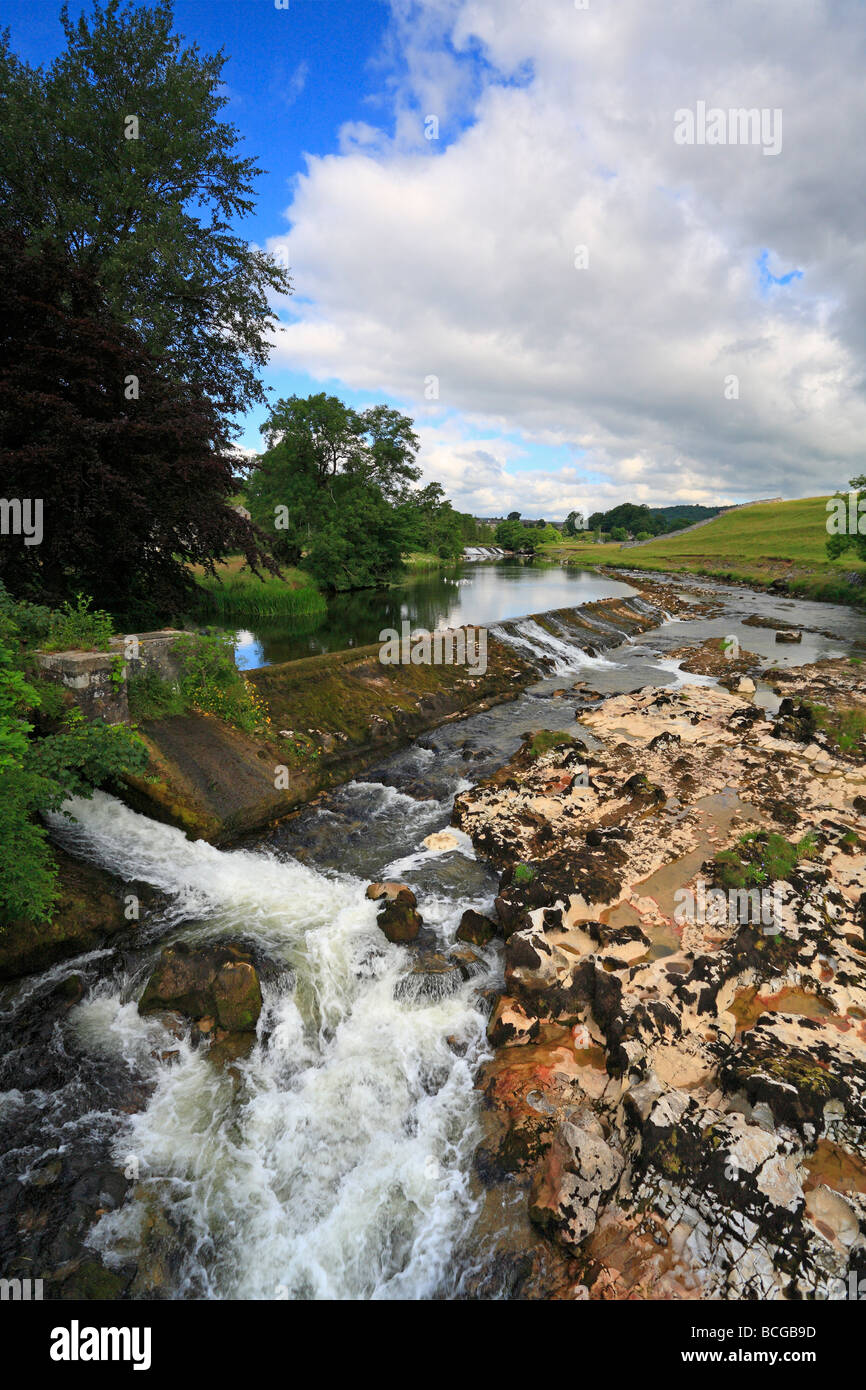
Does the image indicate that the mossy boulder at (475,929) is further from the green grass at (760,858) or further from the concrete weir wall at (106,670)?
the concrete weir wall at (106,670)

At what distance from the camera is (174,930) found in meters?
7.10

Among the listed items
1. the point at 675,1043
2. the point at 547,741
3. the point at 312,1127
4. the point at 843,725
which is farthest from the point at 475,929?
the point at 843,725

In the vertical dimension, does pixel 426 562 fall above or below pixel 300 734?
above

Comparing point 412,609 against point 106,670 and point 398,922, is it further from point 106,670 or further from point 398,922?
point 398,922

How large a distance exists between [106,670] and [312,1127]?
7170 millimetres

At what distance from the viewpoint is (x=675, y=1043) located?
512 cm

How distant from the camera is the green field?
50.7m

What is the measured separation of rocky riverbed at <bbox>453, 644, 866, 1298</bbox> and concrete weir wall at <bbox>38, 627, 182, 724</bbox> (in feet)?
21.2

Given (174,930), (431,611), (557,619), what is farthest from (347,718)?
(431,611)

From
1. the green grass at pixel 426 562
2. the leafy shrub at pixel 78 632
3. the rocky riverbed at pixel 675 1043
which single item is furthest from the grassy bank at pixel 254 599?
the green grass at pixel 426 562

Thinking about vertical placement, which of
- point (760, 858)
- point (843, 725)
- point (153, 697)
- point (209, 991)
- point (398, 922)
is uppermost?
point (153, 697)

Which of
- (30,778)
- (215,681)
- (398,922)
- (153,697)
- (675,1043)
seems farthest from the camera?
(215,681)
